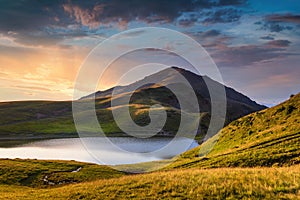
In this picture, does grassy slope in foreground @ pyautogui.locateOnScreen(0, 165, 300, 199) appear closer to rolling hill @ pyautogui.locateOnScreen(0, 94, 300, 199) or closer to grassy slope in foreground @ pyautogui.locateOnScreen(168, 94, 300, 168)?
rolling hill @ pyautogui.locateOnScreen(0, 94, 300, 199)

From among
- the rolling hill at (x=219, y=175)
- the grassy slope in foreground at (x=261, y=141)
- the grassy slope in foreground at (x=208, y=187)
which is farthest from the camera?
the grassy slope in foreground at (x=261, y=141)

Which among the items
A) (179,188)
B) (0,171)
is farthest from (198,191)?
(0,171)

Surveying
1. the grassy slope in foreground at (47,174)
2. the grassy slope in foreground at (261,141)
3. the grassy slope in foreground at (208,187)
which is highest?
the grassy slope in foreground at (261,141)

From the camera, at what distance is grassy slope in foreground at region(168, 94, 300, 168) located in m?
36.9

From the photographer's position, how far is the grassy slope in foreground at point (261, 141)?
3694 centimetres

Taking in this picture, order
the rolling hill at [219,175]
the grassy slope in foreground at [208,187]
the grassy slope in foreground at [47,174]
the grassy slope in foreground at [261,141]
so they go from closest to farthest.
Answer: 1. the grassy slope in foreground at [208,187]
2. the rolling hill at [219,175]
3. the grassy slope in foreground at [261,141]
4. the grassy slope in foreground at [47,174]

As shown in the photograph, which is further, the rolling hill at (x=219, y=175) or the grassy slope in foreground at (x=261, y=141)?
the grassy slope in foreground at (x=261, y=141)

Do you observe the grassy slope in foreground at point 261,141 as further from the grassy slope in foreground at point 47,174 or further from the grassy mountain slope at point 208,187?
the grassy slope in foreground at point 47,174

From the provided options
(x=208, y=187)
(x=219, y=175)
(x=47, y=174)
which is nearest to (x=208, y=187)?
(x=208, y=187)

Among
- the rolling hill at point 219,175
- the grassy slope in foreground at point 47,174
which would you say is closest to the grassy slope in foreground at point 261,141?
the rolling hill at point 219,175

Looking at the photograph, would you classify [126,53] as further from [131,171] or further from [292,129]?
[292,129]

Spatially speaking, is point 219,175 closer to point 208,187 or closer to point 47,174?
point 208,187

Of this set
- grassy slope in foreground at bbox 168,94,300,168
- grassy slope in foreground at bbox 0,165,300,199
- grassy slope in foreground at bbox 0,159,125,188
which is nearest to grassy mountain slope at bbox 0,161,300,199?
grassy slope in foreground at bbox 0,165,300,199

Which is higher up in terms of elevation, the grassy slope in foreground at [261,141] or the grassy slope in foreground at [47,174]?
the grassy slope in foreground at [261,141]
